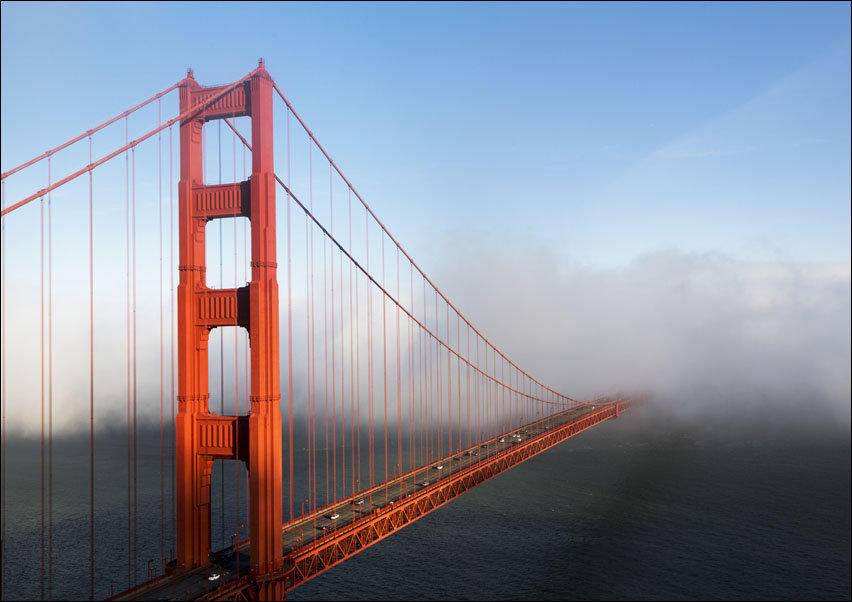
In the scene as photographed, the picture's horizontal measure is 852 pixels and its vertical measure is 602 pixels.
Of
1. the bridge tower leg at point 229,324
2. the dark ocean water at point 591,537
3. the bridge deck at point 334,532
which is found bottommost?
the dark ocean water at point 591,537

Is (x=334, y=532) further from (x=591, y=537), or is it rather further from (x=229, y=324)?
(x=591, y=537)

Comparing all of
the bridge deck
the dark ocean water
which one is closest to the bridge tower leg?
the bridge deck

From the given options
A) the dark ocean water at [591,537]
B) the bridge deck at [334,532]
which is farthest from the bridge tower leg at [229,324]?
the dark ocean water at [591,537]

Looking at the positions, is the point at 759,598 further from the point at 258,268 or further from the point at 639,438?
the point at 639,438

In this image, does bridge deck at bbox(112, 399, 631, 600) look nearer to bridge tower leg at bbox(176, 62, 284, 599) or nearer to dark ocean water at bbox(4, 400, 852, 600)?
bridge tower leg at bbox(176, 62, 284, 599)

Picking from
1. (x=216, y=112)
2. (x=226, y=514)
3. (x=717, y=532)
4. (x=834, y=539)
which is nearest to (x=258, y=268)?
(x=216, y=112)

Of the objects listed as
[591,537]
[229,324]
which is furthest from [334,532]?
[591,537]

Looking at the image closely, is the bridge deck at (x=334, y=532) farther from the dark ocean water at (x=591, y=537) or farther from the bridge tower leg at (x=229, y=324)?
the dark ocean water at (x=591, y=537)
